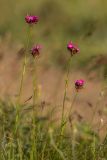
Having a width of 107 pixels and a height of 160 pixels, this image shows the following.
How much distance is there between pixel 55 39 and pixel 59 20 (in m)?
0.93

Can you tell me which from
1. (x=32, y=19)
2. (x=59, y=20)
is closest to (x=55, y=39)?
(x=59, y=20)

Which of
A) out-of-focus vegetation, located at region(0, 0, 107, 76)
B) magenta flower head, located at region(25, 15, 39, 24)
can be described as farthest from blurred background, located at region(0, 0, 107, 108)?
magenta flower head, located at region(25, 15, 39, 24)

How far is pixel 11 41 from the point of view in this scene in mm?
7363

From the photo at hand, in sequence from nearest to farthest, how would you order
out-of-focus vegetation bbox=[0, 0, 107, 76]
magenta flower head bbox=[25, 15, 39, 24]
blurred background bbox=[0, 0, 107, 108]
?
magenta flower head bbox=[25, 15, 39, 24] < blurred background bbox=[0, 0, 107, 108] < out-of-focus vegetation bbox=[0, 0, 107, 76]

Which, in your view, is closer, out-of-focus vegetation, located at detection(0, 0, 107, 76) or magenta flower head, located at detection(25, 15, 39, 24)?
magenta flower head, located at detection(25, 15, 39, 24)

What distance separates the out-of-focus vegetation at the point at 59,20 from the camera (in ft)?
24.8

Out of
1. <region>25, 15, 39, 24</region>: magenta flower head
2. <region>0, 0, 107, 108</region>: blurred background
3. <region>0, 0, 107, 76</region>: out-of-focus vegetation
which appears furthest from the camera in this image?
<region>0, 0, 107, 76</region>: out-of-focus vegetation

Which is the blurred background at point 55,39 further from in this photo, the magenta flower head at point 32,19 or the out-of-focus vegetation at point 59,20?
the magenta flower head at point 32,19

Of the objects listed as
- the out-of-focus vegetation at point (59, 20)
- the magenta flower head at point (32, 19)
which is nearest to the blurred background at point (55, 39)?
the out-of-focus vegetation at point (59, 20)

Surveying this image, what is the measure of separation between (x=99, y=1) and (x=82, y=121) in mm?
4403

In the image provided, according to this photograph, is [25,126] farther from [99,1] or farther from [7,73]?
[99,1]

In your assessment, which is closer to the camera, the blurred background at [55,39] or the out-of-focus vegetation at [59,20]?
the blurred background at [55,39]

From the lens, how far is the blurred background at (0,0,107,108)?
5.90 metres

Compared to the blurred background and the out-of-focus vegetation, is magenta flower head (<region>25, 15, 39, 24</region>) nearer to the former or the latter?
the blurred background
